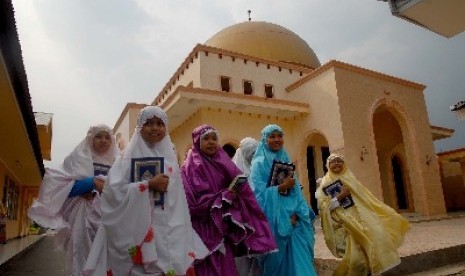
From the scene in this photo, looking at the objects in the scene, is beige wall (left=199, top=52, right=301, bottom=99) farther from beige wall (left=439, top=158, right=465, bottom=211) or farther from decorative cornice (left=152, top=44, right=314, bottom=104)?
beige wall (left=439, top=158, right=465, bottom=211)

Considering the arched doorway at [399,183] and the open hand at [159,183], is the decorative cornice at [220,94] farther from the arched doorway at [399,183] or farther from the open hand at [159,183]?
the open hand at [159,183]

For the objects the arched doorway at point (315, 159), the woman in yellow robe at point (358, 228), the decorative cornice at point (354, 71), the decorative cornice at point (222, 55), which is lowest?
the woman in yellow robe at point (358, 228)

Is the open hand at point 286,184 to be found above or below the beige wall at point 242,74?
below

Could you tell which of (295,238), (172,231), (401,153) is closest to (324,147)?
(401,153)

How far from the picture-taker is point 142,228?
221cm

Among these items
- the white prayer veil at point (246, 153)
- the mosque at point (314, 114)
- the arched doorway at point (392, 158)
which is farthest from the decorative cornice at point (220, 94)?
the white prayer veil at point (246, 153)

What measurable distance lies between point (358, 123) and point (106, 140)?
11.3 meters

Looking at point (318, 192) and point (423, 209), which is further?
point (423, 209)

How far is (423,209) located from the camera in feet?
44.5

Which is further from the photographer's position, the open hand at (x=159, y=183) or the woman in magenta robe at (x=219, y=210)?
the woman in magenta robe at (x=219, y=210)

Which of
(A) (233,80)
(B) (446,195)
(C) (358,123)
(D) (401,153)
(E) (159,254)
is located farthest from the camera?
(B) (446,195)

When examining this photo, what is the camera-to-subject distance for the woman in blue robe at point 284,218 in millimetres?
3213

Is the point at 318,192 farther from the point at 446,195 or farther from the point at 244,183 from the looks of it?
the point at 446,195

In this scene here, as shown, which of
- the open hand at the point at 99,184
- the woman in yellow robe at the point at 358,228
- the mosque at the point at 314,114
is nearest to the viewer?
the open hand at the point at 99,184
